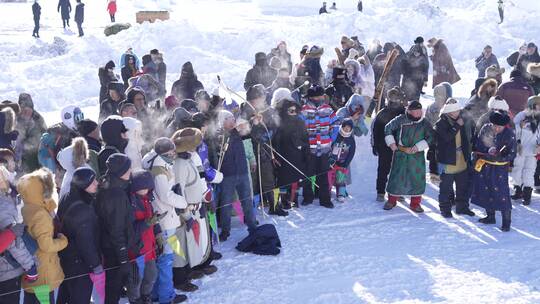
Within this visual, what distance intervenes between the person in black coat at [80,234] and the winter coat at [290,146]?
12.6ft

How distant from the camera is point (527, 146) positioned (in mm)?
8977

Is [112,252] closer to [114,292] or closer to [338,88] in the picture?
[114,292]

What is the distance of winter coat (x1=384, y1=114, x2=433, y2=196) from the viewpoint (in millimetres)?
8680

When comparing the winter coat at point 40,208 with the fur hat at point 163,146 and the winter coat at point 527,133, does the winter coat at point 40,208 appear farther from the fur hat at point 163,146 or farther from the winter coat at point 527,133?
the winter coat at point 527,133

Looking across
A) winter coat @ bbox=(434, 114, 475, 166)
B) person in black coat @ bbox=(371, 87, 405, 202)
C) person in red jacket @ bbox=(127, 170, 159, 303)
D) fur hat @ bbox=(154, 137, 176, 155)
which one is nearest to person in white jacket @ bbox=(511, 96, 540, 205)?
winter coat @ bbox=(434, 114, 475, 166)

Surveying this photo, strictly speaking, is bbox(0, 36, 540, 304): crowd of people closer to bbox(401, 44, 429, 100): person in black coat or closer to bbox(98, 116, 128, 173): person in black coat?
bbox(98, 116, 128, 173): person in black coat

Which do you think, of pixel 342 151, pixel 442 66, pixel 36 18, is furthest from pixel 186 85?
pixel 36 18

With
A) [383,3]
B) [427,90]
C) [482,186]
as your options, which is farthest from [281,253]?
[383,3]

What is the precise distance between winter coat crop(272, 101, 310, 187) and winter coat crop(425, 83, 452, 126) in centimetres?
215

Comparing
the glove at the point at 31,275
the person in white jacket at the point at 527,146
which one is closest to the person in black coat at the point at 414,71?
the person in white jacket at the point at 527,146

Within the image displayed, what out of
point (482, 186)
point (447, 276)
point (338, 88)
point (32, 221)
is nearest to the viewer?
point (32, 221)

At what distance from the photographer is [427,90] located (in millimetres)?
17812

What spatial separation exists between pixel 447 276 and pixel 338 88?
16.7 feet

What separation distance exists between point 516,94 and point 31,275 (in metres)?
8.30
